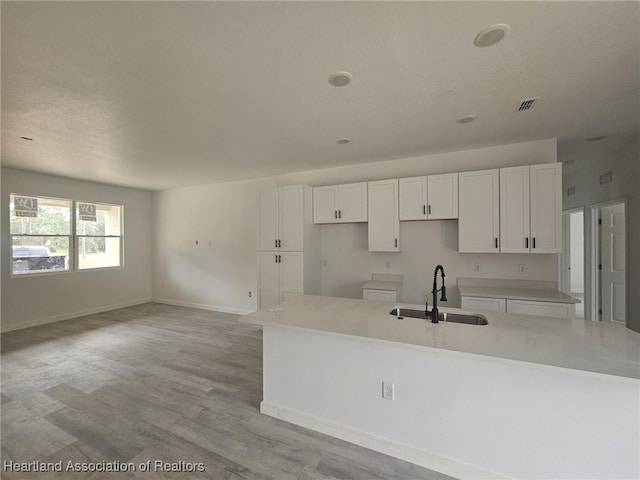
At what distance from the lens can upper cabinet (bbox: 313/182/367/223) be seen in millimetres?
4051

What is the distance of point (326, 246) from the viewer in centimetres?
469

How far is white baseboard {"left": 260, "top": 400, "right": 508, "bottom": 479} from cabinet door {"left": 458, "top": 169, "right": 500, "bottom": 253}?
8.00 ft

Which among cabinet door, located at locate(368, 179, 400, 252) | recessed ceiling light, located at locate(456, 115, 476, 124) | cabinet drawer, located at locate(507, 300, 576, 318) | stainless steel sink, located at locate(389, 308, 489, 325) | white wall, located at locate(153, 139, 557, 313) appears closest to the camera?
stainless steel sink, located at locate(389, 308, 489, 325)

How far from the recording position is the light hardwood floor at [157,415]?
182cm

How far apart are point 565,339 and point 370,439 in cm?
150

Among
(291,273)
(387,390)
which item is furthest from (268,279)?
(387,390)

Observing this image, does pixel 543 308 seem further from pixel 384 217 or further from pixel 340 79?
pixel 340 79

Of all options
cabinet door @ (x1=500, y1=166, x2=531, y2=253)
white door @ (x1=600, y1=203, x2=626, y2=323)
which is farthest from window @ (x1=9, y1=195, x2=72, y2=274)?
white door @ (x1=600, y1=203, x2=626, y2=323)

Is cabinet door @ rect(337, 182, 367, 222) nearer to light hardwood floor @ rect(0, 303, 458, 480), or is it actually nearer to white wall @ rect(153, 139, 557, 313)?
white wall @ rect(153, 139, 557, 313)

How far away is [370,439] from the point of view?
6.43ft

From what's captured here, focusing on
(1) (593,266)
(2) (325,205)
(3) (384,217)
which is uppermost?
(2) (325,205)

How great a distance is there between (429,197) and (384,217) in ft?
2.21

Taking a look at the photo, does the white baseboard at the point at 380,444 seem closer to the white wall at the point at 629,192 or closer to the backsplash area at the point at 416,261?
the backsplash area at the point at 416,261

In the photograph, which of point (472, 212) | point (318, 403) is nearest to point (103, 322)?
point (318, 403)
